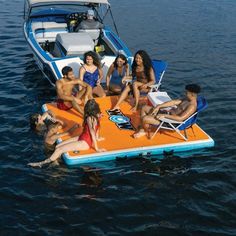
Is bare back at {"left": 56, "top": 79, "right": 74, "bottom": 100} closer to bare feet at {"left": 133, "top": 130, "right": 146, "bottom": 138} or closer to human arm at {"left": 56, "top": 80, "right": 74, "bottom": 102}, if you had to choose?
human arm at {"left": 56, "top": 80, "right": 74, "bottom": 102}

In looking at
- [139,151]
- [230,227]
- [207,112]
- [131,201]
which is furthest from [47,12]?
[230,227]

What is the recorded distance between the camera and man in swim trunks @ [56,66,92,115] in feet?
39.2

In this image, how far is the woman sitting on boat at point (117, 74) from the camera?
13.2 metres

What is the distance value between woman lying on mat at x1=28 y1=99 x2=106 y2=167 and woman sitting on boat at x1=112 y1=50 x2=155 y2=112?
2.60 meters

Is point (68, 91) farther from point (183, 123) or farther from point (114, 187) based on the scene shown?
point (114, 187)

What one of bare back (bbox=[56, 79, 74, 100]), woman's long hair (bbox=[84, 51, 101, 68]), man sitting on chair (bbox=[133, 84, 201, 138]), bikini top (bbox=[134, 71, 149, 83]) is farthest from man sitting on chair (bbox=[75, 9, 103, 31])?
man sitting on chair (bbox=[133, 84, 201, 138])

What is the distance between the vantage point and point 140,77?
12.8m

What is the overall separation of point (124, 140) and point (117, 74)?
340 cm

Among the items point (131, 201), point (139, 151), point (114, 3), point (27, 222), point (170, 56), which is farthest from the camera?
point (114, 3)

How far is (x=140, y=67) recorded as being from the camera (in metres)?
12.5

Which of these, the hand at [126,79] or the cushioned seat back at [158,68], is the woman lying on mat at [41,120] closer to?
the hand at [126,79]

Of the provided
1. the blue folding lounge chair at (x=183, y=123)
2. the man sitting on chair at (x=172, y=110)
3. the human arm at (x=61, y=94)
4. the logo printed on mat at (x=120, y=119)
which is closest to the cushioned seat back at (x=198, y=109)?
the blue folding lounge chair at (x=183, y=123)

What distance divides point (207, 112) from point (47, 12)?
10519 mm

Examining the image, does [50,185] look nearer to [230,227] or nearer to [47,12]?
[230,227]
